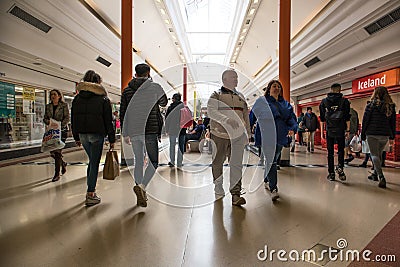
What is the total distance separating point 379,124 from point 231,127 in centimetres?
243

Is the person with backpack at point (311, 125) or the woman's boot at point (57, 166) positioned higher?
the person with backpack at point (311, 125)

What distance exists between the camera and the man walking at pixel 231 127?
2.95 m

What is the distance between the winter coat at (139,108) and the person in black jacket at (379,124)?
124 inches

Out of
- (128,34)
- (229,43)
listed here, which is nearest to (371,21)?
(128,34)

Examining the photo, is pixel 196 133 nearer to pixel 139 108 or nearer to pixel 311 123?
pixel 311 123

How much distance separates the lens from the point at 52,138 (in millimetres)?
4129

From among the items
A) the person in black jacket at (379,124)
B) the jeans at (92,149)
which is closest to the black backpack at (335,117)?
the person in black jacket at (379,124)

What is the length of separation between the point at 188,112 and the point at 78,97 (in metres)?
3.28

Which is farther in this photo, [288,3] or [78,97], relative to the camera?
[288,3]

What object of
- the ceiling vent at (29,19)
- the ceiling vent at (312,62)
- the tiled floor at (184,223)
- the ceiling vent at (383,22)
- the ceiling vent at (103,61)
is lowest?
the tiled floor at (184,223)

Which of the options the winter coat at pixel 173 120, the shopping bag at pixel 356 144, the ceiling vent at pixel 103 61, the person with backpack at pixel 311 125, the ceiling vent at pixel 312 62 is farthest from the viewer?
the ceiling vent at pixel 103 61

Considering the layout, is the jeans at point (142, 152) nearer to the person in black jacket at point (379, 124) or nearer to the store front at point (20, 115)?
the person in black jacket at point (379, 124)

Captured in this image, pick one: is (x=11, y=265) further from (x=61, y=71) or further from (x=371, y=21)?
(x=61, y=71)

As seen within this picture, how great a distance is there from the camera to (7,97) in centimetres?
692
